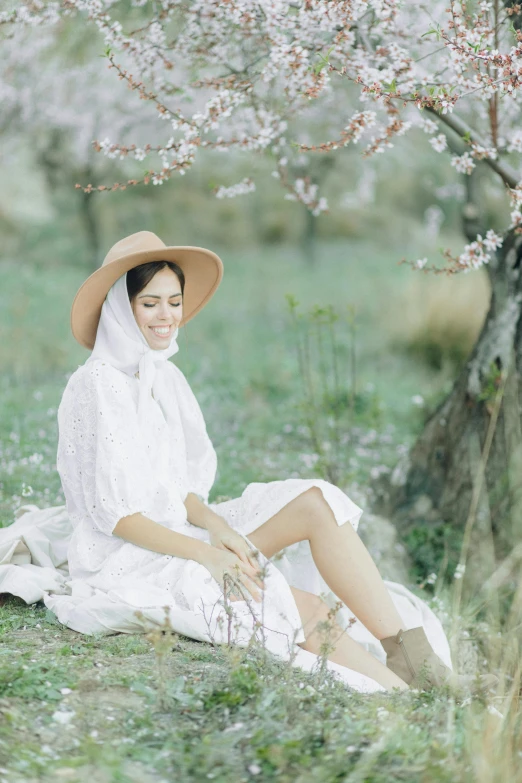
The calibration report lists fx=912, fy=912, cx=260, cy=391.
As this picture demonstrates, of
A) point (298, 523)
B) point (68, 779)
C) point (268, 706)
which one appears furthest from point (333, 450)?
point (68, 779)

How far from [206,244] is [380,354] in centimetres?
714

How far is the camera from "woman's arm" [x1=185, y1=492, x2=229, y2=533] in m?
3.26

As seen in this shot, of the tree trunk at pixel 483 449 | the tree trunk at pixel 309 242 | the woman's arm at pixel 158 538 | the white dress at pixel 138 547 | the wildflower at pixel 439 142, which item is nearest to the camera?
the white dress at pixel 138 547

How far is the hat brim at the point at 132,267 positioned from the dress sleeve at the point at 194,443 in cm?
27

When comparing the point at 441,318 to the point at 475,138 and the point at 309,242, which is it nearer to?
the point at 475,138

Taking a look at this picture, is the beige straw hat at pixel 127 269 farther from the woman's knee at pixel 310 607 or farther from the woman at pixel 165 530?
the woman's knee at pixel 310 607

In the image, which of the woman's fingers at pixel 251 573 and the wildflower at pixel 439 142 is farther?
the wildflower at pixel 439 142

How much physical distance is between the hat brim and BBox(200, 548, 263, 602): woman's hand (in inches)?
35.1

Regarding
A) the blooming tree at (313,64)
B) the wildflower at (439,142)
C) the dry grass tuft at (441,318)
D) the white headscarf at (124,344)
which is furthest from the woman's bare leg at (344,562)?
the dry grass tuft at (441,318)

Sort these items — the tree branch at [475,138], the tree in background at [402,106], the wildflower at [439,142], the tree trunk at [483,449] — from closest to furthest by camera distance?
the tree in background at [402,106] < the wildflower at [439,142] < the tree branch at [475,138] < the tree trunk at [483,449]

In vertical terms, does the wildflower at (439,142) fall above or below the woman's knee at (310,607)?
above

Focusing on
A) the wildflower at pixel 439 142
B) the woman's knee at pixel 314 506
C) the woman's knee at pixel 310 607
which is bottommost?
the woman's knee at pixel 310 607

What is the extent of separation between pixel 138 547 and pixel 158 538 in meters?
0.10

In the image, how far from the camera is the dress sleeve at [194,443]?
3533 millimetres
